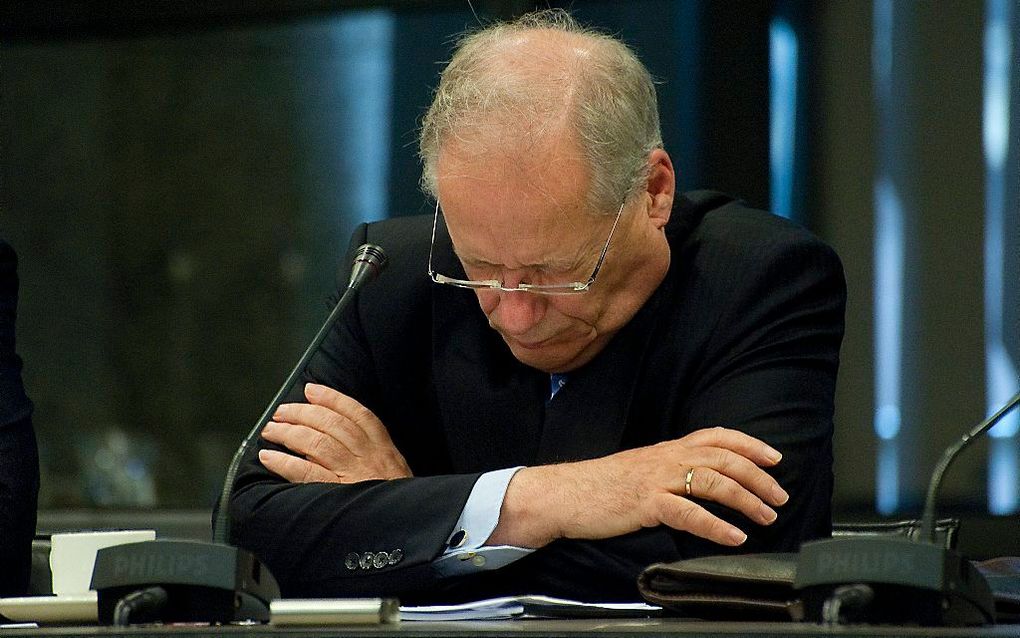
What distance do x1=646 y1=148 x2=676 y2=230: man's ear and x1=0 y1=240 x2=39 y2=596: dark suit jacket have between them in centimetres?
99

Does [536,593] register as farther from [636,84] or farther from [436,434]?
[636,84]

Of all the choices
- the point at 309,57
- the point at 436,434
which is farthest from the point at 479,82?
the point at 309,57

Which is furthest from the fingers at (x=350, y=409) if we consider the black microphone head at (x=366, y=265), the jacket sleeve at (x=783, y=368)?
the jacket sleeve at (x=783, y=368)

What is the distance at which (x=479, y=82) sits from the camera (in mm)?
1800

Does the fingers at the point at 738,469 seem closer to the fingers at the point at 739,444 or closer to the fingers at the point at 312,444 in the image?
the fingers at the point at 739,444

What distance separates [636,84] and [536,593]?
69 cm

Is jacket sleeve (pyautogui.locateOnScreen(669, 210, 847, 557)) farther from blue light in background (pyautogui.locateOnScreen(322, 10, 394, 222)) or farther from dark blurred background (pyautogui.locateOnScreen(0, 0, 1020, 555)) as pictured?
blue light in background (pyautogui.locateOnScreen(322, 10, 394, 222))

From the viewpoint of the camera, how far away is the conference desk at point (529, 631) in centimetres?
103

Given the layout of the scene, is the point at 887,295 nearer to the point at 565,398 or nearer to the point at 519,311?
the point at 565,398

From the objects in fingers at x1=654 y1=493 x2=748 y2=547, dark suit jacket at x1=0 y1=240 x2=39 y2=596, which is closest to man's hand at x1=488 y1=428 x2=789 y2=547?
fingers at x1=654 y1=493 x2=748 y2=547

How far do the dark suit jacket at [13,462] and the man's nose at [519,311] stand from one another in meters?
0.78

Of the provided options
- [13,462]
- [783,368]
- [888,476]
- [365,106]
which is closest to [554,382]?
[783,368]

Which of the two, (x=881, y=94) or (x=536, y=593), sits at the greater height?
(x=881, y=94)

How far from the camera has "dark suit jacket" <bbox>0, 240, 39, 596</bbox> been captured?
2.02 metres
